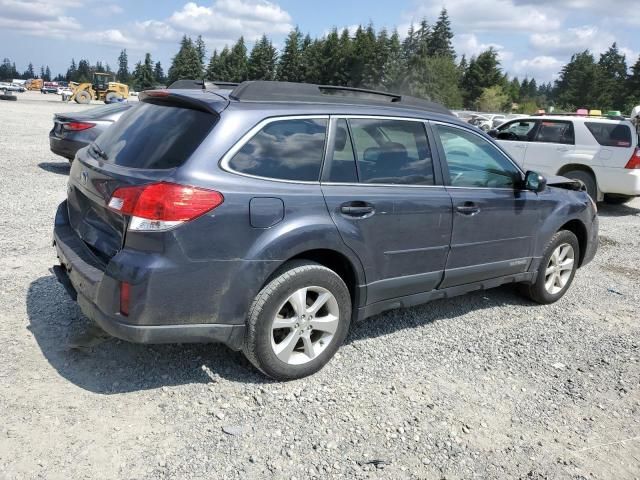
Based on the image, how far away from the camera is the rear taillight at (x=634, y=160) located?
1051cm

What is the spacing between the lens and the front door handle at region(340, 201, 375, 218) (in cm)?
366

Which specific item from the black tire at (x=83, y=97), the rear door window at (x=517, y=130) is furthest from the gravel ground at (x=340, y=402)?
the black tire at (x=83, y=97)

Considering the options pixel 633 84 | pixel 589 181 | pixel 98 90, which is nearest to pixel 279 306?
pixel 589 181

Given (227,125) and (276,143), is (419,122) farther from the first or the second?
(227,125)

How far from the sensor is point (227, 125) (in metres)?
3.31

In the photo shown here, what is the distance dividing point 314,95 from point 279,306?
144 centimetres

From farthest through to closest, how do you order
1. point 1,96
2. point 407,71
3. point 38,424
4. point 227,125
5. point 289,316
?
point 407,71 < point 1,96 < point 289,316 < point 227,125 < point 38,424

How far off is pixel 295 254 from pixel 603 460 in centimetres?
207

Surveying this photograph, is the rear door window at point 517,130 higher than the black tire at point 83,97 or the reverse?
higher

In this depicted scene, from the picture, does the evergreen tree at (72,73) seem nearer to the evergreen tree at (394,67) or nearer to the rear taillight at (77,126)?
the evergreen tree at (394,67)

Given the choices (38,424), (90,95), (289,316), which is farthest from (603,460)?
(90,95)

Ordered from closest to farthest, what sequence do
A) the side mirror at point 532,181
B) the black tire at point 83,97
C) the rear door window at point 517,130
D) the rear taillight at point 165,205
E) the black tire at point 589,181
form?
the rear taillight at point 165,205
the side mirror at point 532,181
the black tire at point 589,181
the rear door window at point 517,130
the black tire at point 83,97

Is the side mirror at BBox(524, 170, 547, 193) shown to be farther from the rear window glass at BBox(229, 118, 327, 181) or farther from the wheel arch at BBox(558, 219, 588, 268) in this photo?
the rear window glass at BBox(229, 118, 327, 181)

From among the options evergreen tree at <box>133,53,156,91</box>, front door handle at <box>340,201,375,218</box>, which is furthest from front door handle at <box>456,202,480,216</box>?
evergreen tree at <box>133,53,156,91</box>
